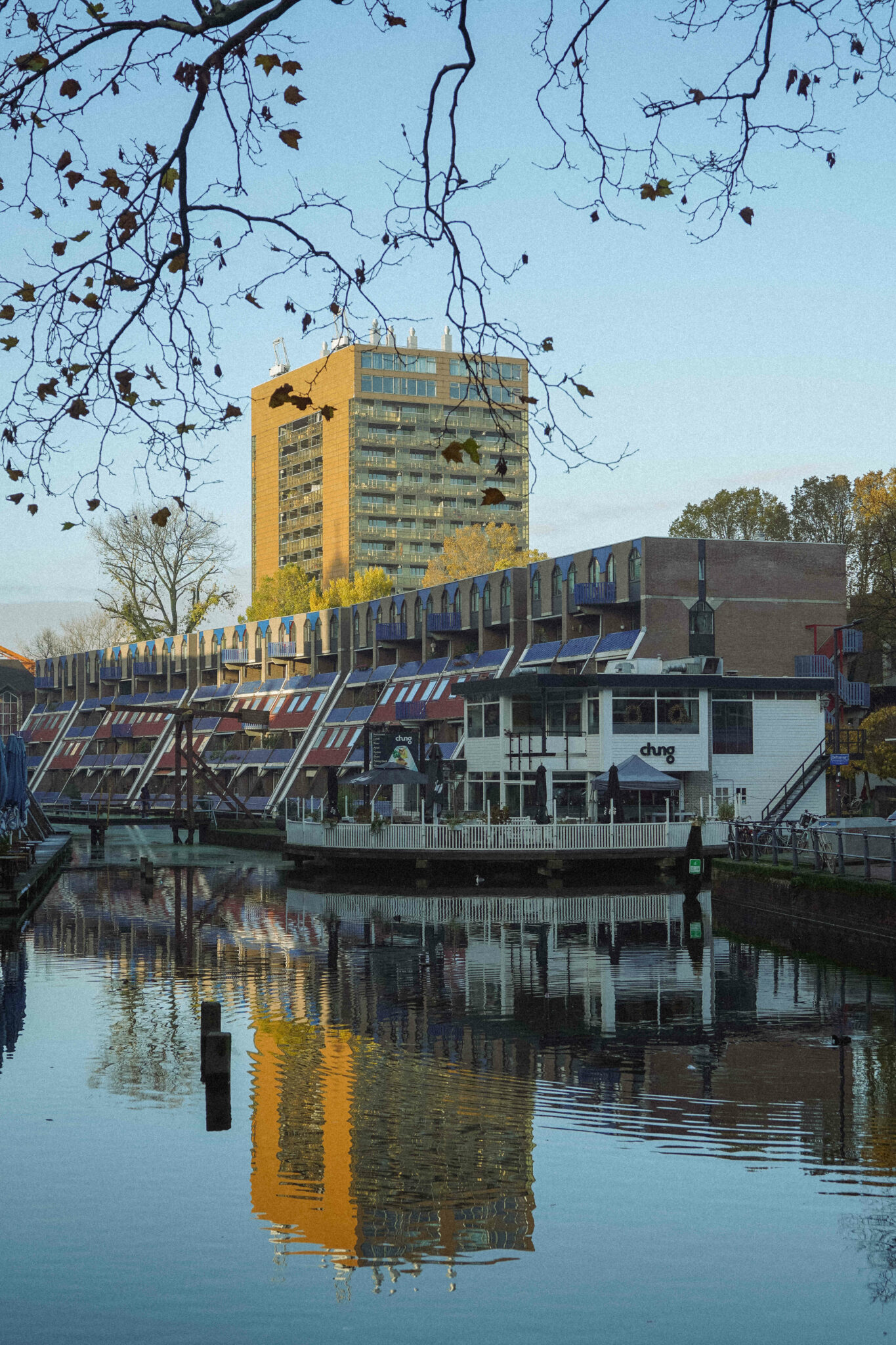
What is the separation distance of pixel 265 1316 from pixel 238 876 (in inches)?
1665

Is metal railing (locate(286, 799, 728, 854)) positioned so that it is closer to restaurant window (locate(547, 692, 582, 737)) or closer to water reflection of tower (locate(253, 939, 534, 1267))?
restaurant window (locate(547, 692, 582, 737))

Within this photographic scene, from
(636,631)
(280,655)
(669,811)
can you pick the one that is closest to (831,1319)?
(669,811)

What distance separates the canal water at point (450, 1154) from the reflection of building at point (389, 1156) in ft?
0.15

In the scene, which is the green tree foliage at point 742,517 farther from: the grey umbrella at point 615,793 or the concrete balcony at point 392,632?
the grey umbrella at point 615,793

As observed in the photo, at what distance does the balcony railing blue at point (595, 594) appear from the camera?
6750 cm

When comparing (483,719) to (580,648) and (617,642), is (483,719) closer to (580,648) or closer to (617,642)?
(617,642)

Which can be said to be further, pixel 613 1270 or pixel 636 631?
pixel 636 631

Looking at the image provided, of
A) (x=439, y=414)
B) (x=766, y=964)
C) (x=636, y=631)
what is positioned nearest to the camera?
(x=766, y=964)

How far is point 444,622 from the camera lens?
81.8 m

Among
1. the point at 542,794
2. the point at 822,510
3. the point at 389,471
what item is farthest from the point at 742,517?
the point at 389,471

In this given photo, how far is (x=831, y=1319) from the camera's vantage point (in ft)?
36.3

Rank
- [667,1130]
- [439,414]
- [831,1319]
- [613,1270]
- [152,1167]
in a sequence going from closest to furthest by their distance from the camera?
1. [831,1319]
2. [613,1270]
3. [152,1167]
4. [667,1130]
5. [439,414]

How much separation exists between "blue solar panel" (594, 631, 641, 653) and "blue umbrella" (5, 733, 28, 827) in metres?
27.7

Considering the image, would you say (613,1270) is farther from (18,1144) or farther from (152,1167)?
(18,1144)
